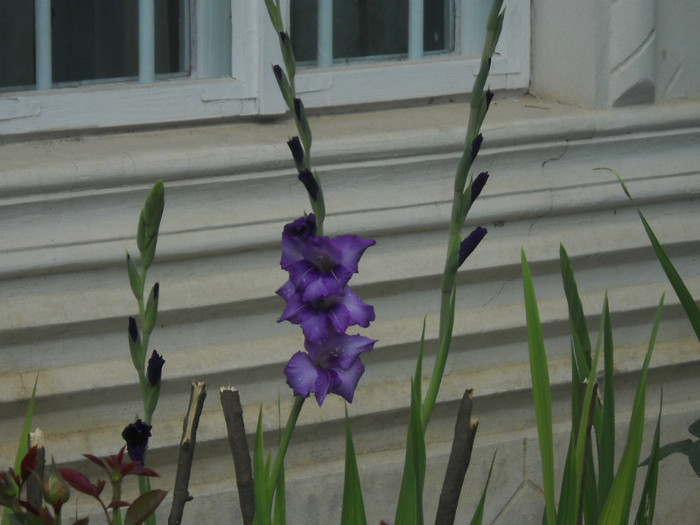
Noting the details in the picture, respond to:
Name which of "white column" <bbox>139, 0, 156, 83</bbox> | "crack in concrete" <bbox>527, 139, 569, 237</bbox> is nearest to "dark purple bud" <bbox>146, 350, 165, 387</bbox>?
"white column" <bbox>139, 0, 156, 83</bbox>

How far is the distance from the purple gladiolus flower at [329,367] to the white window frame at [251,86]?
120 centimetres

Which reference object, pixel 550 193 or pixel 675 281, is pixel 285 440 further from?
pixel 550 193

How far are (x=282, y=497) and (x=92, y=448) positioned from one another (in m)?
0.87

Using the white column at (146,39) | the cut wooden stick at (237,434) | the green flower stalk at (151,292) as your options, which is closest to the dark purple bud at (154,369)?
the green flower stalk at (151,292)

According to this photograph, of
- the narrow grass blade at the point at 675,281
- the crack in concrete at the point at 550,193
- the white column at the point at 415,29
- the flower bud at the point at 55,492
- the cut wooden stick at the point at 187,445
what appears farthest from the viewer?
the white column at the point at 415,29

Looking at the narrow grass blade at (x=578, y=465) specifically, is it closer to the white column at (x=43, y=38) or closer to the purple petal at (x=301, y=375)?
the purple petal at (x=301, y=375)

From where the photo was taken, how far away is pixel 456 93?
7.91ft

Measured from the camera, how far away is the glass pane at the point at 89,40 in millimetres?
2088

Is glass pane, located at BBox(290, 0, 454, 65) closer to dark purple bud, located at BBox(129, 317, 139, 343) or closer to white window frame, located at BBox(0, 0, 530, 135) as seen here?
white window frame, located at BBox(0, 0, 530, 135)

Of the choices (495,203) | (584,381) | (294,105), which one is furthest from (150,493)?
(495,203)

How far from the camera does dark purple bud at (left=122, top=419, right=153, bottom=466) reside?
1.00m

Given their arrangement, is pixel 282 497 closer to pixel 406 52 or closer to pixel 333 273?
pixel 333 273

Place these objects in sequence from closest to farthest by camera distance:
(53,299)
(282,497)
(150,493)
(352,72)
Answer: (150,493), (282,497), (53,299), (352,72)

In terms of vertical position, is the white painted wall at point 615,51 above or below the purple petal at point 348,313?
above
